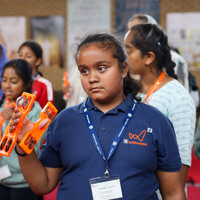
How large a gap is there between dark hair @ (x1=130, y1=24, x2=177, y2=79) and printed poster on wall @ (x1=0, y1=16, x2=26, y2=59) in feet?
17.7

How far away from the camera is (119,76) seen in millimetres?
1342

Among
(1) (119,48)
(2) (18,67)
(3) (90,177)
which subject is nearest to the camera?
(3) (90,177)

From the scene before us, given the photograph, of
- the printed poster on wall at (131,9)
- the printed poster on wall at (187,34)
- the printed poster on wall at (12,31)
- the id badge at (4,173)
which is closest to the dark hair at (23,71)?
the id badge at (4,173)

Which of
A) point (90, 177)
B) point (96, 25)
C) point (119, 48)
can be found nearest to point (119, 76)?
point (119, 48)

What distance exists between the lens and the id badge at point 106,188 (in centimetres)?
125

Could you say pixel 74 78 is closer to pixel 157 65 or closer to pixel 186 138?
pixel 157 65

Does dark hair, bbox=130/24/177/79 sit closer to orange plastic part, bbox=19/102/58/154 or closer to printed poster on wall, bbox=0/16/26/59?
orange plastic part, bbox=19/102/58/154

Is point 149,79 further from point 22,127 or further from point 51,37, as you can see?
point 51,37

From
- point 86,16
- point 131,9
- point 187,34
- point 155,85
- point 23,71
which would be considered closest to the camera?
point 155,85

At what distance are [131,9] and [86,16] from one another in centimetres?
93

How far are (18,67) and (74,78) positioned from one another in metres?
0.99

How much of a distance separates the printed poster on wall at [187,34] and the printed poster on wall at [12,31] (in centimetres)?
310

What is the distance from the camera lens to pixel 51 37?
675cm

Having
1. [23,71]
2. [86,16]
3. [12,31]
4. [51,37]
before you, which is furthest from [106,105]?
[12,31]
